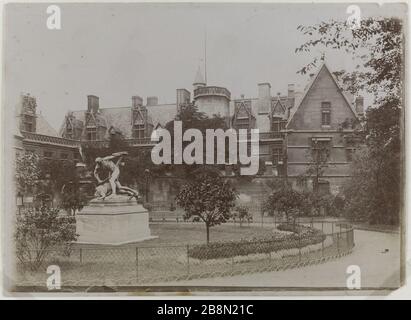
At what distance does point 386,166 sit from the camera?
7.56 m

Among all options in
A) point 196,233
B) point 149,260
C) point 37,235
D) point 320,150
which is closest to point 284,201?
point 320,150

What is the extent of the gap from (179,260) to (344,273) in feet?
9.10

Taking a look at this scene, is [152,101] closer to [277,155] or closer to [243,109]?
[243,109]

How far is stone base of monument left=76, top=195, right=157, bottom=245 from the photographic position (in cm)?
791

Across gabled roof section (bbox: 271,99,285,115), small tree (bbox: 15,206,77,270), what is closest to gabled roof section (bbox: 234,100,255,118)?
gabled roof section (bbox: 271,99,285,115)

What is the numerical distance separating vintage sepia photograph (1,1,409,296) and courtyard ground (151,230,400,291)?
0.9 inches

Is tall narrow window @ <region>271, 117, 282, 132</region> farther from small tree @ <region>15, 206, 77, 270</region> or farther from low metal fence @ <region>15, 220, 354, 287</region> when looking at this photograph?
small tree @ <region>15, 206, 77, 270</region>

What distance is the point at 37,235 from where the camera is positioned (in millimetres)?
7566

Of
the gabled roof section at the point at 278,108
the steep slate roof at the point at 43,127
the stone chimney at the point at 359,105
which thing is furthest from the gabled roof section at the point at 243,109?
the steep slate roof at the point at 43,127

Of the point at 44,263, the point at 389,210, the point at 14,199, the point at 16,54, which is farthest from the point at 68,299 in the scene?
the point at 389,210

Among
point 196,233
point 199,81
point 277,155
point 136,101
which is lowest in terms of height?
point 196,233

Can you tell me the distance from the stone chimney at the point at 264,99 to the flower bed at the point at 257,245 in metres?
2.21

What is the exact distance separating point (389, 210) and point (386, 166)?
0.75m
